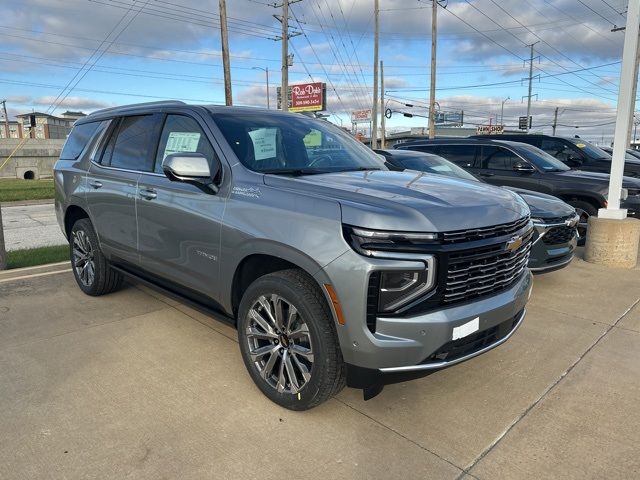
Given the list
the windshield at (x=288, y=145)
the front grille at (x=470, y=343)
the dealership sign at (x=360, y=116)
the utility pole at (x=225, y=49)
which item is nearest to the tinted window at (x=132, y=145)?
the windshield at (x=288, y=145)

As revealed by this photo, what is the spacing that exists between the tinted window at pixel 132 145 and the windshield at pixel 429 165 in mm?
3929

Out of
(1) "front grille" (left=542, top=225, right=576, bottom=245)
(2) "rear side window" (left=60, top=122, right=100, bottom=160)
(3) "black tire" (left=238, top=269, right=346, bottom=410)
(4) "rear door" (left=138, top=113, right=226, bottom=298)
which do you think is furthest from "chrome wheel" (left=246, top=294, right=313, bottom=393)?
(1) "front grille" (left=542, top=225, right=576, bottom=245)

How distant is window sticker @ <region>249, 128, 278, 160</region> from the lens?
3619mm

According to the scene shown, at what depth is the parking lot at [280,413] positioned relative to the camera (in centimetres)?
262

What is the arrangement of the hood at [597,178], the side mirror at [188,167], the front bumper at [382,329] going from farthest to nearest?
the hood at [597,178] → the side mirror at [188,167] → the front bumper at [382,329]

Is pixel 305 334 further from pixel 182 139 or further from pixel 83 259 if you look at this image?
pixel 83 259

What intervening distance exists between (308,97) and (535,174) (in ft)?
159

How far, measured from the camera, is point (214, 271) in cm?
345

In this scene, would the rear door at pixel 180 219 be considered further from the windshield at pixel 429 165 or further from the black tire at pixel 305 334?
the windshield at pixel 429 165

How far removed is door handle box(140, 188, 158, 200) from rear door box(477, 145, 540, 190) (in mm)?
6241

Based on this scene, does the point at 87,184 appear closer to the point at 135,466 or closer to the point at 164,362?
the point at 164,362

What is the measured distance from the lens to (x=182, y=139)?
13.0ft

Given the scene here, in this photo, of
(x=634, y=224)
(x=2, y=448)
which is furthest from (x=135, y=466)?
(x=634, y=224)

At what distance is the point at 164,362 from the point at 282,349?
1199 mm
